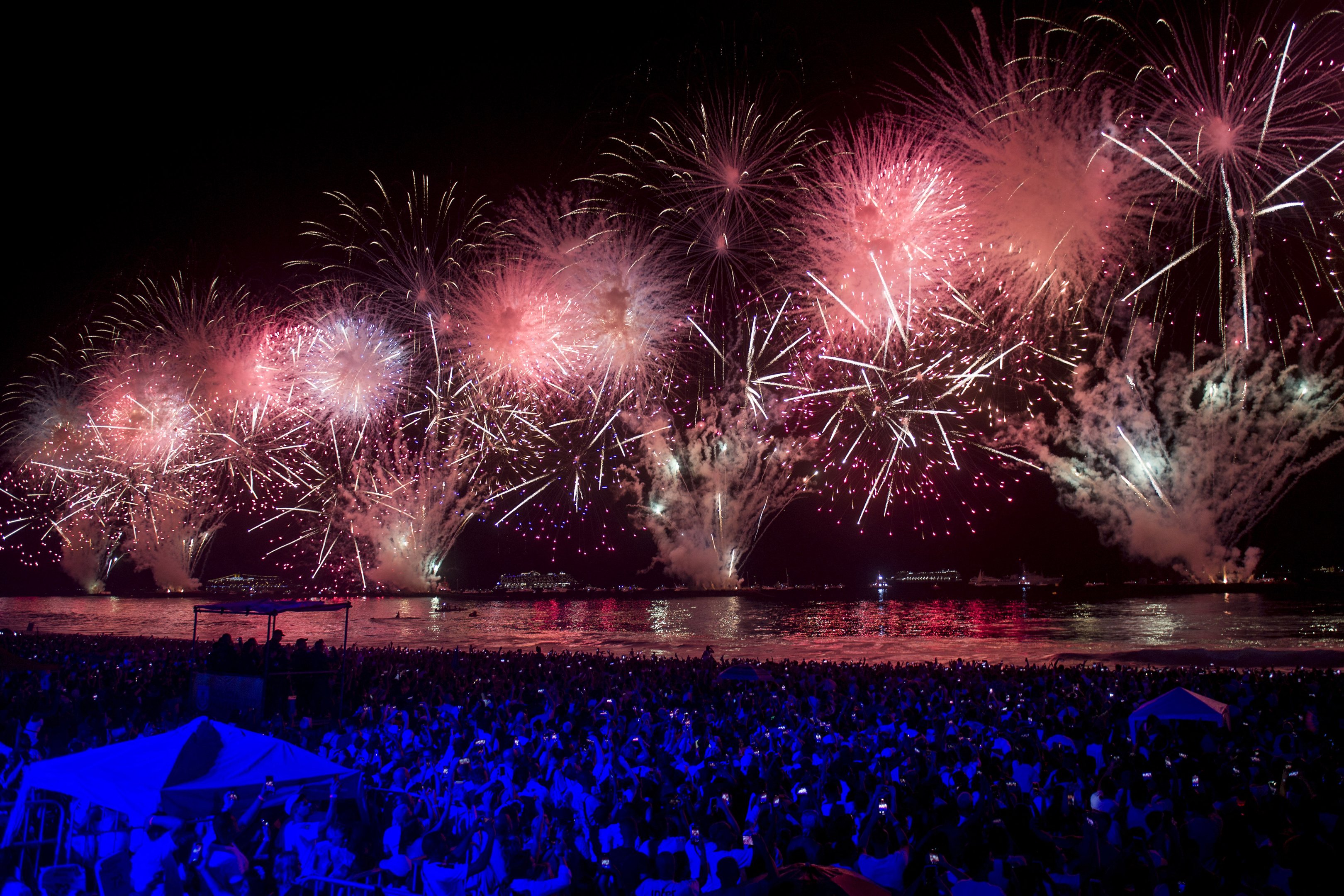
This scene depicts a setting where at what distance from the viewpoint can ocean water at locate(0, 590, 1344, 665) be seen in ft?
168

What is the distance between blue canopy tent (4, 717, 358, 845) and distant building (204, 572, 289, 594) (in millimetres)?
112375

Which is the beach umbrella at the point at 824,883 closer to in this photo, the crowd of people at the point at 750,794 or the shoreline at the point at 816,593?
the crowd of people at the point at 750,794

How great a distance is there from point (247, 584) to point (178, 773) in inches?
4980


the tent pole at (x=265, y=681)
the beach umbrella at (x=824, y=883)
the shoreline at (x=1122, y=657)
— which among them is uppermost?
the beach umbrella at (x=824, y=883)

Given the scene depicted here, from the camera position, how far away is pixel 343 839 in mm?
8039

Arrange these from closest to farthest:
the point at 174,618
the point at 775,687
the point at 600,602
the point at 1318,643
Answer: the point at 775,687 → the point at 1318,643 → the point at 174,618 → the point at 600,602

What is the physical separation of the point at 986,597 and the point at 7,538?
135 meters

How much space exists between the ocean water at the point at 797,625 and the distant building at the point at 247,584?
42.6ft

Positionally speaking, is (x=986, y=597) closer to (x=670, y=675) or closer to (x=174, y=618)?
(x=174, y=618)

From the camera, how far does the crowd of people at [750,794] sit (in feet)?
22.2

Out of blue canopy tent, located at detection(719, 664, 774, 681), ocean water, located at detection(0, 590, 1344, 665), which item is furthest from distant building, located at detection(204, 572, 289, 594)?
blue canopy tent, located at detection(719, 664, 774, 681)

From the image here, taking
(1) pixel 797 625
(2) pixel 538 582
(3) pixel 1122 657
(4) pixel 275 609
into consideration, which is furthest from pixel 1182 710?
(2) pixel 538 582

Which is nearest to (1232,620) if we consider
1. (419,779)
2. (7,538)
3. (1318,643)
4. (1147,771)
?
(1318,643)

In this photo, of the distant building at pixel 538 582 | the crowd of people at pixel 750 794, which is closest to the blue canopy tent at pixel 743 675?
the crowd of people at pixel 750 794
